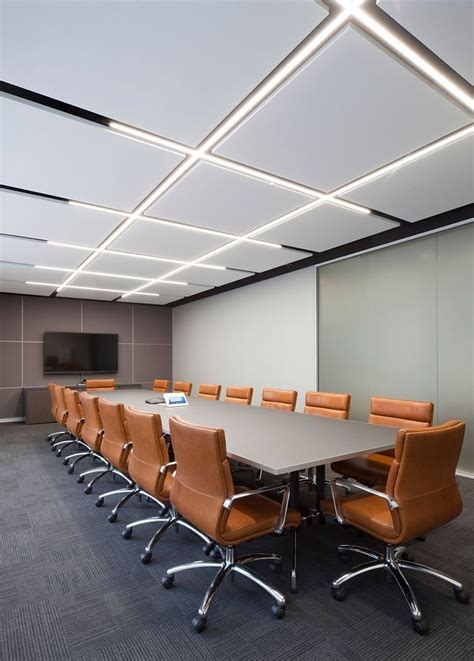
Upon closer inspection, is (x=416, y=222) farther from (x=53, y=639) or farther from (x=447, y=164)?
(x=53, y=639)

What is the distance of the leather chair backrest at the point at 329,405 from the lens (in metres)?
3.81

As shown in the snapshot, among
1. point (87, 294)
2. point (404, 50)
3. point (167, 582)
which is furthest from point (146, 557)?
point (87, 294)

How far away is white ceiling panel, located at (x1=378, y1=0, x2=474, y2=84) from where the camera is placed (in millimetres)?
1680

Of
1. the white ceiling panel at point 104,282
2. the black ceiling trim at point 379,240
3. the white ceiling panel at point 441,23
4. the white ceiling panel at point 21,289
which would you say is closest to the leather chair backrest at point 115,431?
the white ceiling panel at point 441,23

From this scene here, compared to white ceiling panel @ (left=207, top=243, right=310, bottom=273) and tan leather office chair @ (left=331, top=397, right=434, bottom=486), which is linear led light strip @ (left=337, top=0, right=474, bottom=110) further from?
white ceiling panel @ (left=207, top=243, right=310, bottom=273)

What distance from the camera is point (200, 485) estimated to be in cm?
202

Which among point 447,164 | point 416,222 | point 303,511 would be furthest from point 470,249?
point 303,511

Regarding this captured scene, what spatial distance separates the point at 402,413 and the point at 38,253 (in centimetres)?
504

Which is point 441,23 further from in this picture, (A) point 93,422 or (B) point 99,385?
(B) point 99,385

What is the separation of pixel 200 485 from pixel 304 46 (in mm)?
2284

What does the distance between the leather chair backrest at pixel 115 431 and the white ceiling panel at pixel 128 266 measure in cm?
287

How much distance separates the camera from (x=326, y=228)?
455 cm

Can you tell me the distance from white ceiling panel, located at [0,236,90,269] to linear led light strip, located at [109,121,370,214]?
2938 mm

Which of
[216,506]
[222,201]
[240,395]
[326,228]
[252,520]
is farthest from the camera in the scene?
[240,395]
